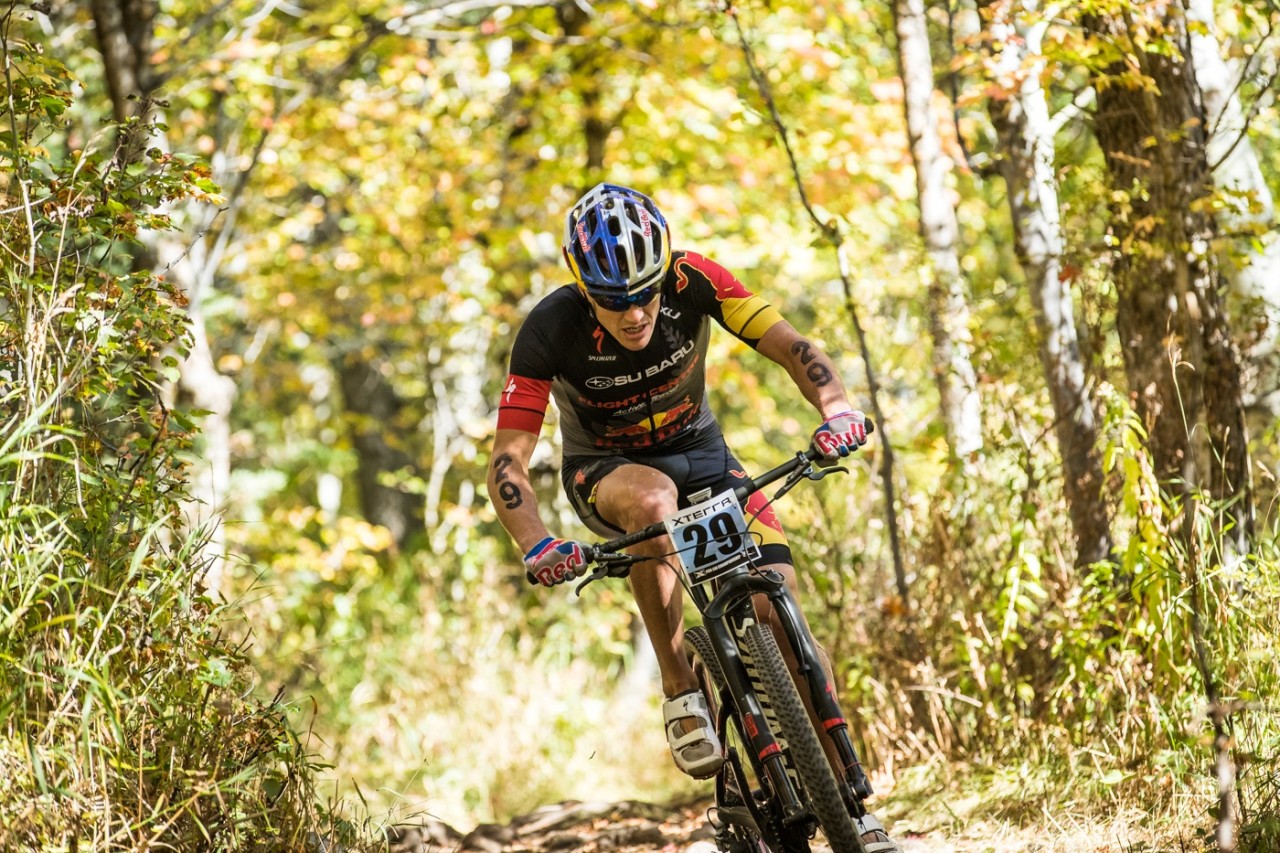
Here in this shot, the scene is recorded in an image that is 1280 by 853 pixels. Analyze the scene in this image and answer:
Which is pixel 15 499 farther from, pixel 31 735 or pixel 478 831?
pixel 478 831

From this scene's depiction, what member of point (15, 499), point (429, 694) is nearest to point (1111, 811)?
point (15, 499)

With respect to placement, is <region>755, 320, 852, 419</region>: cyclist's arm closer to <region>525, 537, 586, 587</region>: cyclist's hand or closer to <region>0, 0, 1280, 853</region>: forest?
<region>525, 537, 586, 587</region>: cyclist's hand

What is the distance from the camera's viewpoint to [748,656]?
12.0ft

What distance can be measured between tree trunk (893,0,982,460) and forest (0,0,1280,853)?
1.0 inches

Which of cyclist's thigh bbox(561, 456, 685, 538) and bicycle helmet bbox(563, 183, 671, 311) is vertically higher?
bicycle helmet bbox(563, 183, 671, 311)

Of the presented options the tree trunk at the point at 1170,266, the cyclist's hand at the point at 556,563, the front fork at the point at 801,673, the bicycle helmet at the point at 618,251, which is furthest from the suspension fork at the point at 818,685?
the tree trunk at the point at 1170,266

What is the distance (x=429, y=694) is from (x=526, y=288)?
4323 millimetres

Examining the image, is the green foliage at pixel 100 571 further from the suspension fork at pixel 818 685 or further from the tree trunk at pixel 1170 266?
the tree trunk at pixel 1170 266

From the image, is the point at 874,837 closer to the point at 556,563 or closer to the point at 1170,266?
the point at 556,563

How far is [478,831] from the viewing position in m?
5.68

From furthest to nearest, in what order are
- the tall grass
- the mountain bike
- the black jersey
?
the black jersey, the tall grass, the mountain bike

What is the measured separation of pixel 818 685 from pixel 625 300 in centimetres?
131

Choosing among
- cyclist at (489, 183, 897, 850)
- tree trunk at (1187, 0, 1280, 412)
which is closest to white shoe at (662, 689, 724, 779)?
cyclist at (489, 183, 897, 850)

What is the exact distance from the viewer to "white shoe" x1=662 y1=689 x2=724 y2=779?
385 cm
